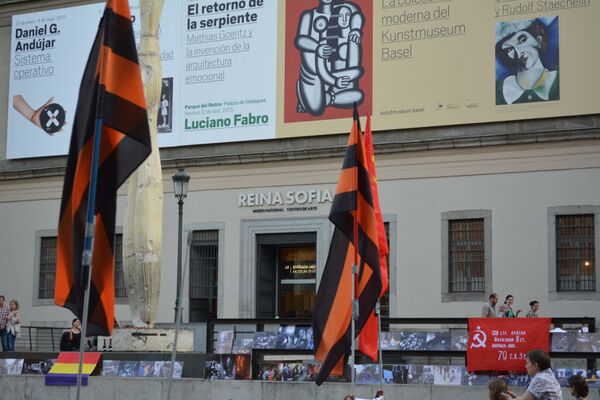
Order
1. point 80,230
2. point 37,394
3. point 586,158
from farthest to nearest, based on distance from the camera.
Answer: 1. point 586,158
2. point 37,394
3. point 80,230

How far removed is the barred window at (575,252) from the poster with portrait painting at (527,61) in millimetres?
3151

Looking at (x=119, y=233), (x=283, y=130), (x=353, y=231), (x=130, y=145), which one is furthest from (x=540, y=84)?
(x=130, y=145)

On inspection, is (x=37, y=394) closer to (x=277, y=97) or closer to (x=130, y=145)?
(x=130, y=145)

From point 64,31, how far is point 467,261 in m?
15.2

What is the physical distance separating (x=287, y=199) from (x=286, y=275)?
2.40 metres

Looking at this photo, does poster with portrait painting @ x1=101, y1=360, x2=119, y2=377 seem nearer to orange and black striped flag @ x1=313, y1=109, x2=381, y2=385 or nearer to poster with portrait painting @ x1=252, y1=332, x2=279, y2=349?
poster with portrait painting @ x1=252, y1=332, x2=279, y2=349

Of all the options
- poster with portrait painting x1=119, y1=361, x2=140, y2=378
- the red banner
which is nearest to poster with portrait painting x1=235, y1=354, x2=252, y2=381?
poster with portrait painting x1=119, y1=361, x2=140, y2=378

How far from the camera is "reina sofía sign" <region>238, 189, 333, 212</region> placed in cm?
3103

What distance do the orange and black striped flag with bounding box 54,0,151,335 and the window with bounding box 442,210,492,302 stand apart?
64.3ft

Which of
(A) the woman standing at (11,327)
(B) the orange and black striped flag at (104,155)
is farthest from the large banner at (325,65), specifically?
(B) the orange and black striped flag at (104,155)

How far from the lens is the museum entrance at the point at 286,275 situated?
1249 inches

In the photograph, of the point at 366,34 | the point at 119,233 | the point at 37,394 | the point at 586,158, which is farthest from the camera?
the point at 119,233

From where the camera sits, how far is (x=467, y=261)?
2911cm

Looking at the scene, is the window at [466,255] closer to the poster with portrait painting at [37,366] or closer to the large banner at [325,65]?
the large banner at [325,65]
